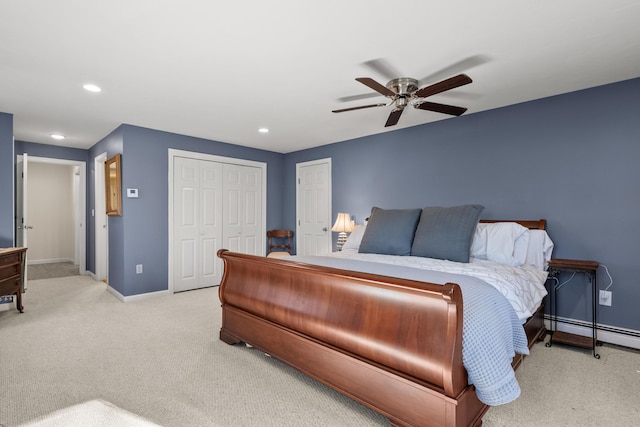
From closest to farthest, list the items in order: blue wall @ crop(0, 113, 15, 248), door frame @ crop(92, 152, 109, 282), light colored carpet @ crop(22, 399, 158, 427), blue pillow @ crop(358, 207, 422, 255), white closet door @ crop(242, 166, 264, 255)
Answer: light colored carpet @ crop(22, 399, 158, 427) → blue pillow @ crop(358, 207, 422, 255) → blue wall @ crop(0, 113, 15, 248) → door frame @ crop(92, 152, 109, 282) → white closet door @ crop(242, 166, 264, 255)

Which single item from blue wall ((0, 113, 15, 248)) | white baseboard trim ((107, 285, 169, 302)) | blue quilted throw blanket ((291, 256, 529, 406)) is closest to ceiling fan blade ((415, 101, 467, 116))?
blue quilted throw blanket ((291, 256, 529, 406))

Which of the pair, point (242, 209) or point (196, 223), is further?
point (242, 209)

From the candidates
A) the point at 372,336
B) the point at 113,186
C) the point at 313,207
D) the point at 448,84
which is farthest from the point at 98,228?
the point at 448,84

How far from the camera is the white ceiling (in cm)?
180

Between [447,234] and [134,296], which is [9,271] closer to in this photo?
[134,296]

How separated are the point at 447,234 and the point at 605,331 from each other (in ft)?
5.39

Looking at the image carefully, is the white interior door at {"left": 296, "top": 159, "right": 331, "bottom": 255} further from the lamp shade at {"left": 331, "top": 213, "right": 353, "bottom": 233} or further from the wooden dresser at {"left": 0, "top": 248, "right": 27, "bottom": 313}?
the wooden dresser at {"left": 0, "top": 248, "right": 27, "bottom": 313}

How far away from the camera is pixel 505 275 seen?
7.26 ft

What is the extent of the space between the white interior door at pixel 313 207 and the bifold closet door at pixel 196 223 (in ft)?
4.38

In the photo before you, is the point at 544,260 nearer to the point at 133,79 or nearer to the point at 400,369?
the point at 400,369

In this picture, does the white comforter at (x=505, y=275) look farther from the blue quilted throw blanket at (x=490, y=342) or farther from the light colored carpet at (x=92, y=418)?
the light colored carpet at (x=92, y=418)

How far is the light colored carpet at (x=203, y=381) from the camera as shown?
1.77 m

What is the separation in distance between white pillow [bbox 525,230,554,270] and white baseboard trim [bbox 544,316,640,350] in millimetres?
586

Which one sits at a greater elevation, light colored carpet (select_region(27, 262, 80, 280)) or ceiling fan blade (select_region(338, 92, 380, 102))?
ceiling fan blade (select_region(338, 92, 380, 102))
